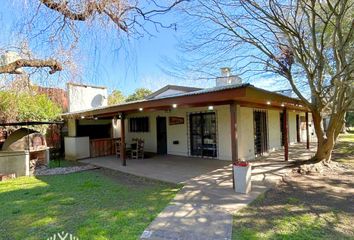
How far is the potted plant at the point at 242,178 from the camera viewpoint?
6.07 metres

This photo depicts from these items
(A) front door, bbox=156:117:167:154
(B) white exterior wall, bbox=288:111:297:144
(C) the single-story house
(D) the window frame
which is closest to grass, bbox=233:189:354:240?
(C) the single-story house

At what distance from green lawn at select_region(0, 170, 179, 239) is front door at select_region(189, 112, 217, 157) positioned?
4.32 metres

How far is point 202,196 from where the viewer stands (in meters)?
5.87

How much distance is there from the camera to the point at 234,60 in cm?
970

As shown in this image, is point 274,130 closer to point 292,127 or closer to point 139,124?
point 292,127

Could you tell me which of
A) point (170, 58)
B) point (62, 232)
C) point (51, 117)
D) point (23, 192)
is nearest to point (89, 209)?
point (62, 232)

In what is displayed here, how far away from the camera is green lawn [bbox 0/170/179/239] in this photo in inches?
167

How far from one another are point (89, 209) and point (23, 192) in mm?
2886

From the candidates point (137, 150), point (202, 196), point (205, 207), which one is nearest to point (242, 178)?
point (202, 196)

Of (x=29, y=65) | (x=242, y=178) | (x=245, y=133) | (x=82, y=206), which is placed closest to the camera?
(x=29, y=65)

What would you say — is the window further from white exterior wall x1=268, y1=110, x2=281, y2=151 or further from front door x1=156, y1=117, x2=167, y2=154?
white exterior wall x1=268, y1=110, x2=281, y2=151

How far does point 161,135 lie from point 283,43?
766cm

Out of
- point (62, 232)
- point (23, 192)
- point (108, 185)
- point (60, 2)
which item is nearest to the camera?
point (60, 2)

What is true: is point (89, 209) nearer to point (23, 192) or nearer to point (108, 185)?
point (108, 185)
